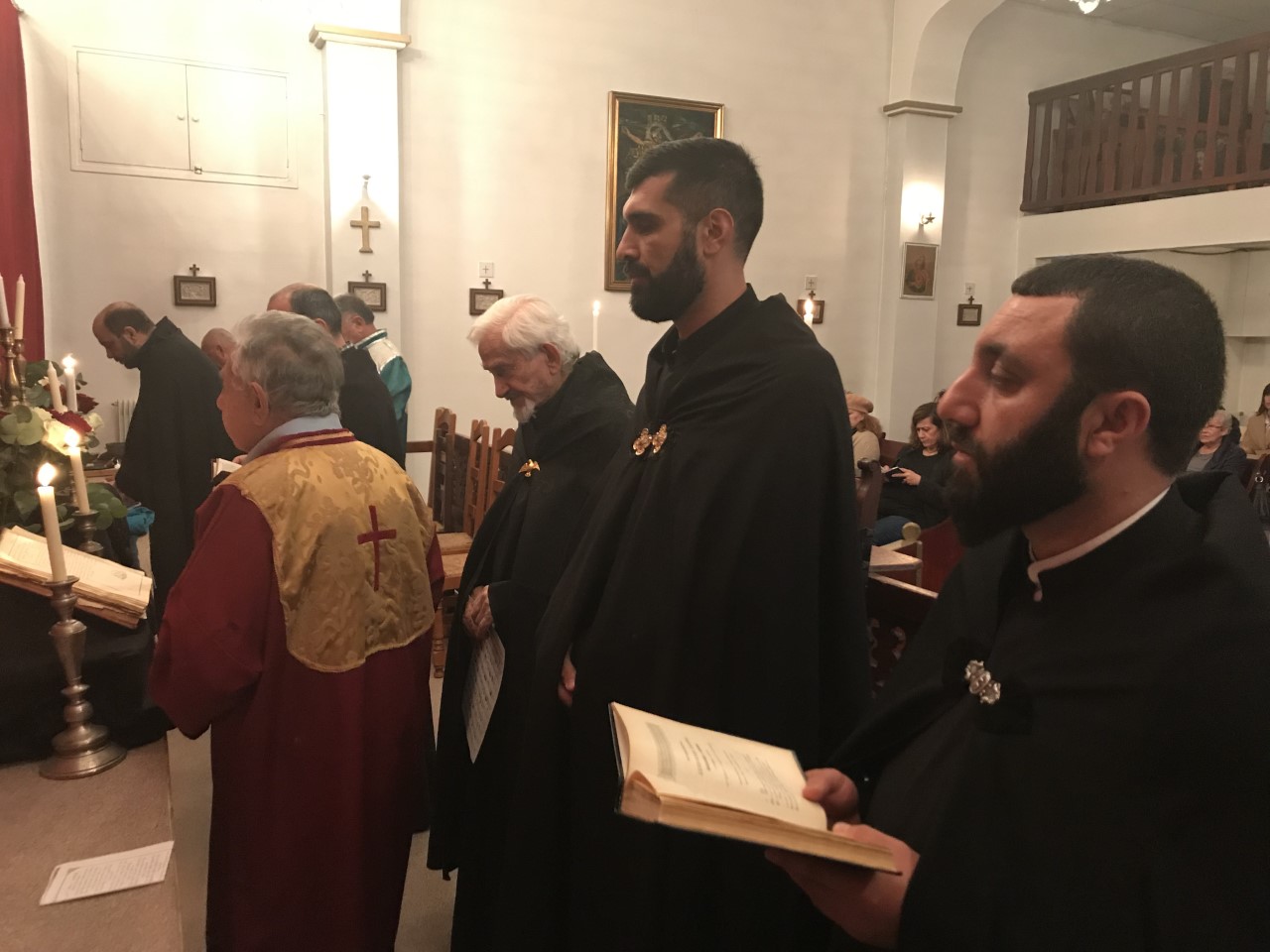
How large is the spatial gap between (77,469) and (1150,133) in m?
9.13

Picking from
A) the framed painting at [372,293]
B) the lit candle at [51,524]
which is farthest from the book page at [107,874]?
the framed painting at [372,293]

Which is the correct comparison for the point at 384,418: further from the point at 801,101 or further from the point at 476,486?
the point at 801,101

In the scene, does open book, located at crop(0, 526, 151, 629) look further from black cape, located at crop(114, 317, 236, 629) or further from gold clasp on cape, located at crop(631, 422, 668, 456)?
black cape, located at crop(114, 317, 236, 629)

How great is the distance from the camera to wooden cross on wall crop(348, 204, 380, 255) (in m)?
6.82

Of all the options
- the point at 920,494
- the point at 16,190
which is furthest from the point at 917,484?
the point at 16,190

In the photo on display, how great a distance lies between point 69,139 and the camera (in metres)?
6.25

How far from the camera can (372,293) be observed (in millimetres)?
6953

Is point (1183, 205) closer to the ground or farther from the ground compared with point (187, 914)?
farther from the ground

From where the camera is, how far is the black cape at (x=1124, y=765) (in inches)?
37.5

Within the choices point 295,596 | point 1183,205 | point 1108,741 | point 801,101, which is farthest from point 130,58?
point 1183,205

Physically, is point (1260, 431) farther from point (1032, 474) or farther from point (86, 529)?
point (86, 529)

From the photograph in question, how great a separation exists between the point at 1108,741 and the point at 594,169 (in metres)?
7.39

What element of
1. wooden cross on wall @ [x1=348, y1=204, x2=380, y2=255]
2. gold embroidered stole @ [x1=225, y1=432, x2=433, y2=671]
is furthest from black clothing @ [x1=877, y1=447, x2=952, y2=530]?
wooden cross on wall @ [x1=348, y1=204, x2=380, y2=255]

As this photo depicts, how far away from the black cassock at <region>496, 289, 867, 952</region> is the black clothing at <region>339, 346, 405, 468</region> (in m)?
2.72
